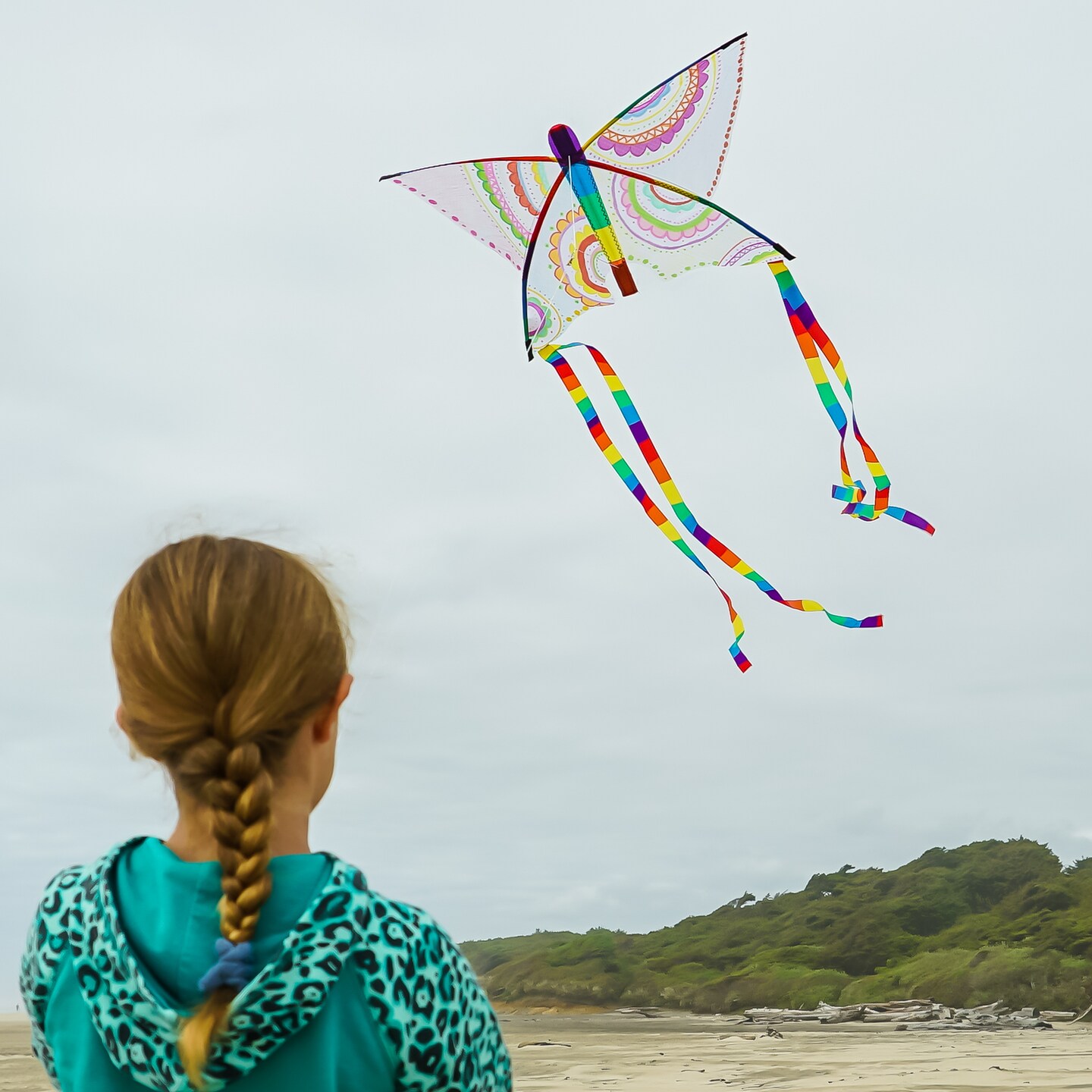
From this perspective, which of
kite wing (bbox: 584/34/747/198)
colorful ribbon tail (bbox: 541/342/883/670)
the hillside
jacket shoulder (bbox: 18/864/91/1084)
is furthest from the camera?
the hillside

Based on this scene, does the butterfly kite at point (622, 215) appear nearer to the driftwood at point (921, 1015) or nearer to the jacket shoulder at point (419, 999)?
the jacket shoulder at point (419, 999)

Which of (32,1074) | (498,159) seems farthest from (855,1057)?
(498,159)

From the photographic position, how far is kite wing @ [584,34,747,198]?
551 cm

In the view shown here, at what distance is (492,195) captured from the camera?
5910 millimetres

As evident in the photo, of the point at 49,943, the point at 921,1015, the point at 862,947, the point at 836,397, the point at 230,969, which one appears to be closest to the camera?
the point at 230,969

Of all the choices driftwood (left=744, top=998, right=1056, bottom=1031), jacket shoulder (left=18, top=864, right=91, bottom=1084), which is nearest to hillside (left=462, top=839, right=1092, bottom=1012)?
driftwood (left=744, top=998, right=1056, bottom=1031)

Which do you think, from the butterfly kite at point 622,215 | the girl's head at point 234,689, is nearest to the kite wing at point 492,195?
the butterfly kite at point 622,215

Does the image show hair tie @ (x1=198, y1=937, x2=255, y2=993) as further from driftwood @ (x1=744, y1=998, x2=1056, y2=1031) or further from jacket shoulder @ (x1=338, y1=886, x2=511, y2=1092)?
driftwood @ (x1=744, y1=998, x2=1056, y2=1031)

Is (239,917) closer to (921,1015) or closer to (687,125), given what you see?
(687,125)

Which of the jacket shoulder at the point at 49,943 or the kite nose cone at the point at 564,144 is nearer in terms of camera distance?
the jacket shoulder at the point at 49,943

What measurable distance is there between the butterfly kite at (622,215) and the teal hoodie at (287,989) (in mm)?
3875

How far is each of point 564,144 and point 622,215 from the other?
23.5 inches

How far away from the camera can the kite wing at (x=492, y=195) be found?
19.1ft

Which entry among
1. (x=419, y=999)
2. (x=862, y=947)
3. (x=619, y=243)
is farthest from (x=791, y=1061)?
(x=862, y=947)
